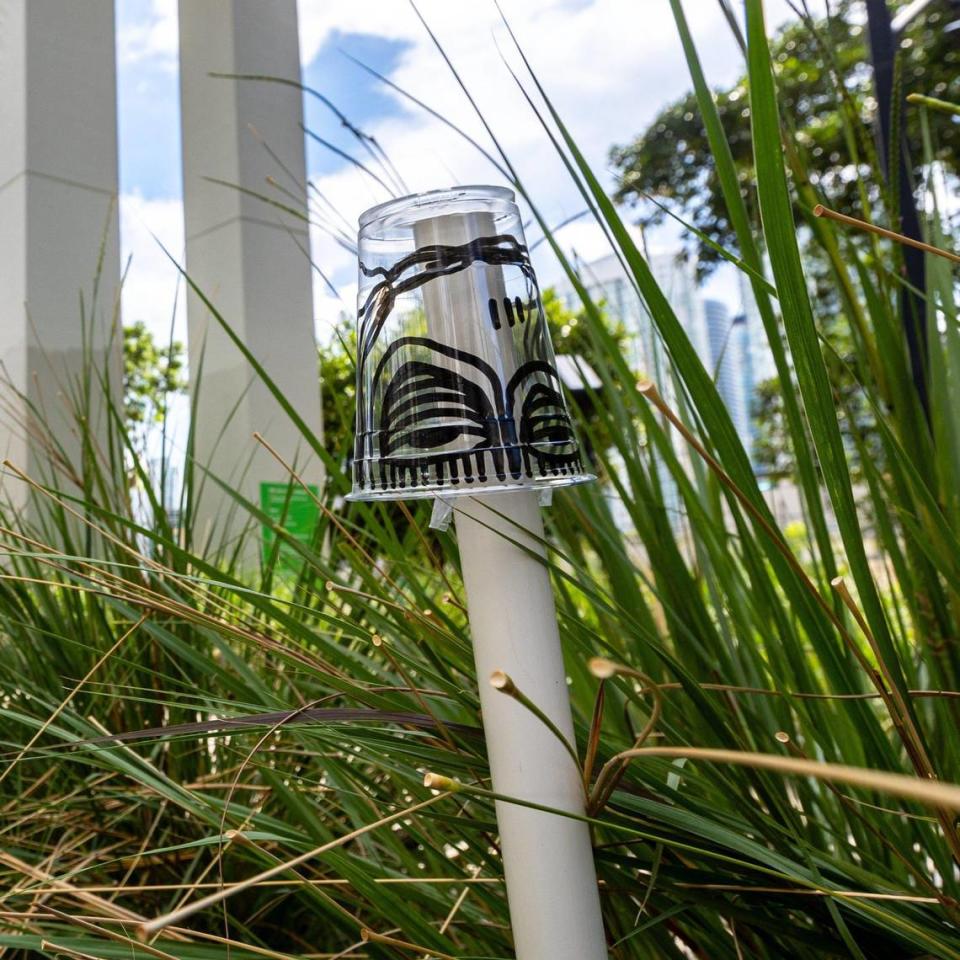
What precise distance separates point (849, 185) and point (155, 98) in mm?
4288

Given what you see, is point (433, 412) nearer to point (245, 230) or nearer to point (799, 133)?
point (245, 230)

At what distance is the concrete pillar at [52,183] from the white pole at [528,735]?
2.62 metres

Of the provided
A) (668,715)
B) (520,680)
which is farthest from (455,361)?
(668,715)

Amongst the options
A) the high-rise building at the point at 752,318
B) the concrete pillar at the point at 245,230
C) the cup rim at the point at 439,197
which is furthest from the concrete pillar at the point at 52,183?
the cup rim at the point at 439,197

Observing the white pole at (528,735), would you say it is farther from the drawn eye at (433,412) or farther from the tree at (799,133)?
the tree at (799,133)

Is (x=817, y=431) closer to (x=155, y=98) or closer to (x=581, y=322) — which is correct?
(x=581, y=322)

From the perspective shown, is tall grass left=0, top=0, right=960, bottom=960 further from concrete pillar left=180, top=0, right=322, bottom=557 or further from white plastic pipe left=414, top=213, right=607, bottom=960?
concrete pillar left=180, top=0, right=322, bottom=557

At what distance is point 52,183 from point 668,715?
3.03 metres

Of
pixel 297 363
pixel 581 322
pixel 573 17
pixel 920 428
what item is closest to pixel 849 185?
pixel 573 17

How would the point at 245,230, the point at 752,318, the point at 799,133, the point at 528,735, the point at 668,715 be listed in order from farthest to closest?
the point at 799,133 < the point at 245,230 < the point at 752,318 < the point at 668,715 < the point at 528,735

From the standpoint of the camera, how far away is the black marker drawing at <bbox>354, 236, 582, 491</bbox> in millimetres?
324

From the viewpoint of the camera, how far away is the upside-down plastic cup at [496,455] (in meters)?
0.31

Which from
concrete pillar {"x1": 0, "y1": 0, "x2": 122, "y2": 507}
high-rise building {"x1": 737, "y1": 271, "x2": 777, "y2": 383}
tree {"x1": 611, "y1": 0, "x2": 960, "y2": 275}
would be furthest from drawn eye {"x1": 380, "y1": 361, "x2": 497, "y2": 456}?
tree {"x1": 611, "y1": 0, "x2": 960, "y2": 275}

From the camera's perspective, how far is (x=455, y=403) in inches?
13.0
